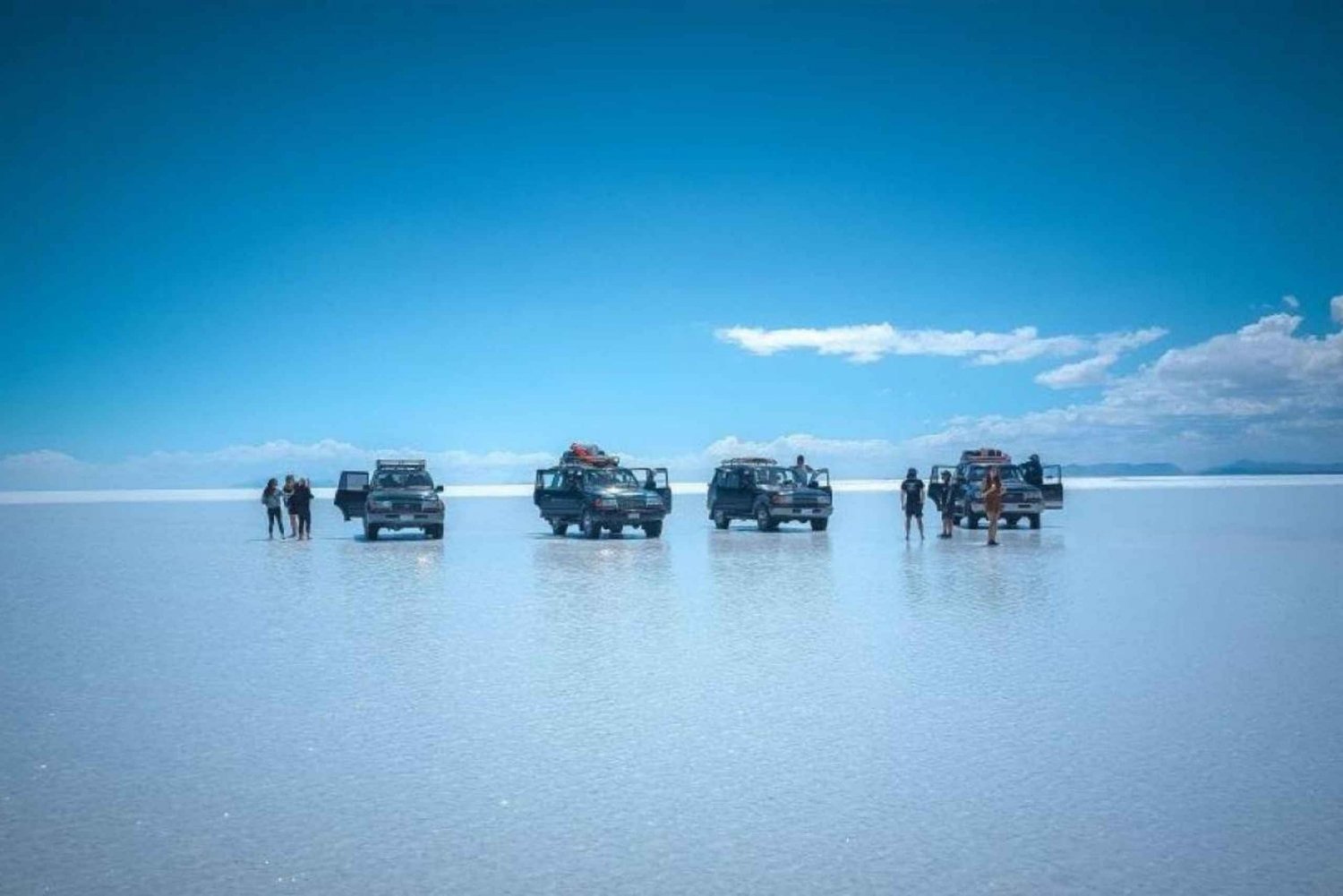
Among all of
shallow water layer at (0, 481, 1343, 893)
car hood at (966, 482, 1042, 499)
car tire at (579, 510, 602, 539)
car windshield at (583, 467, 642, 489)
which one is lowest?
shallow water layer at (0, 481, 1343, 893)

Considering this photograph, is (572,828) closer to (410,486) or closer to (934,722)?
(934,722)

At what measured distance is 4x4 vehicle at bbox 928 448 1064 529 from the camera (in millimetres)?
33875

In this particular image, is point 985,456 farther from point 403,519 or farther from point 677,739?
point 677,739

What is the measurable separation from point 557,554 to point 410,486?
859cm

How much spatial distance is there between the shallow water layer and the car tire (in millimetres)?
13590

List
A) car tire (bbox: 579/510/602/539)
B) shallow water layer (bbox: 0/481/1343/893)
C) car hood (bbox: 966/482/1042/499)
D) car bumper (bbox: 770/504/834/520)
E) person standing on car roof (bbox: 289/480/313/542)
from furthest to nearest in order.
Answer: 1. car hood (bbox: 966/482/1042/499)
2. car bumper (bbox: 770/504/834/520)
3. car tire (bbox: 579/510/602/539)
4. person standing on car roof (bbox: 289/480/313/542)
5. shallow water layer (bbox: 0/481/1343/893)

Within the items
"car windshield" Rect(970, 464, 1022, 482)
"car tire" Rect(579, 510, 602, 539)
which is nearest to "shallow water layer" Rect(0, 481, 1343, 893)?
"car tire" Rect(579, 510, 602, 539)

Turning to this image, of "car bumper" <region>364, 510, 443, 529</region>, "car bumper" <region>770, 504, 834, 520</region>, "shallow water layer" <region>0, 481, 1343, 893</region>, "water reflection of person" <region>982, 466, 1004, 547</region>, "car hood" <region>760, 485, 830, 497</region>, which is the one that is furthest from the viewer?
"car hood" <region>760, 485, 830, 497</region>

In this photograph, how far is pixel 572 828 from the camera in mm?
5539

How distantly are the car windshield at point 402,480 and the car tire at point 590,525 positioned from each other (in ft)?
15.7

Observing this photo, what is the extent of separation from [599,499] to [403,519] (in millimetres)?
5572

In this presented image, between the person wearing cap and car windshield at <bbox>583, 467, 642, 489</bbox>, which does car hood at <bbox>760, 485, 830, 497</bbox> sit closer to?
the person wearing cap

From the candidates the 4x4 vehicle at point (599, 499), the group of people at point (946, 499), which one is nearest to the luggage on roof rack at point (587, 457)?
the 4x4 vehicle at point (599, 499)

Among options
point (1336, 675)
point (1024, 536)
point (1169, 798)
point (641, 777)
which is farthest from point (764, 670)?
point (1024, 536)
